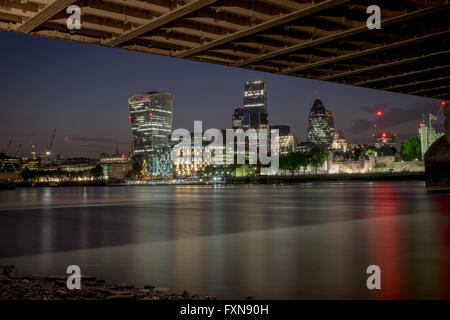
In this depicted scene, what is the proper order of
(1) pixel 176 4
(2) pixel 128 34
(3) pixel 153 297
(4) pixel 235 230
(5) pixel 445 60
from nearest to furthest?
1. (3) pixel 153 297
2. (4) pixel 235 230
3. (1) pixel 176 4
4. (2) pixel 128 34
5. (5) pixel 445 60

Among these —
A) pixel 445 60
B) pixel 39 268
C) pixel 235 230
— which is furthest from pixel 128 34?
pixel 445 60

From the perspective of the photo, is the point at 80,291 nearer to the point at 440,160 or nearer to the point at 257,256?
the point at 257,256

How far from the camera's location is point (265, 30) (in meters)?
23.9

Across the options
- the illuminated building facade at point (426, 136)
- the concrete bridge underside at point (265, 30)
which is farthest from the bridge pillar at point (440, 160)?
the illuminated building facade at point (426, 136)

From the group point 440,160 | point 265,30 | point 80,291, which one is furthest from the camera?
point 440,160

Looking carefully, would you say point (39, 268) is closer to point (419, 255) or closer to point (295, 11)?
point (419, 255)

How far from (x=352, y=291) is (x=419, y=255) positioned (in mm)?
3818

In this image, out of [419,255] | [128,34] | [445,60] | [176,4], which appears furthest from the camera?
[445,60]

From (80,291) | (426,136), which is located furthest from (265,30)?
(426,136)

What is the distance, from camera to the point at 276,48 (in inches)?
1119

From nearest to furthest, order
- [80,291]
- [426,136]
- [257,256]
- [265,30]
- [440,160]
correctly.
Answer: [80,291]
[257,256]
[265,30]
[440,160]
[426,136]

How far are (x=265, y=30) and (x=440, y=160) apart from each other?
2413 cm

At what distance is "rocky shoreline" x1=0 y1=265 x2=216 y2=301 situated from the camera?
253 inches

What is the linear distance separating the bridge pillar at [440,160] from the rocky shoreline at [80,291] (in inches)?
1417
